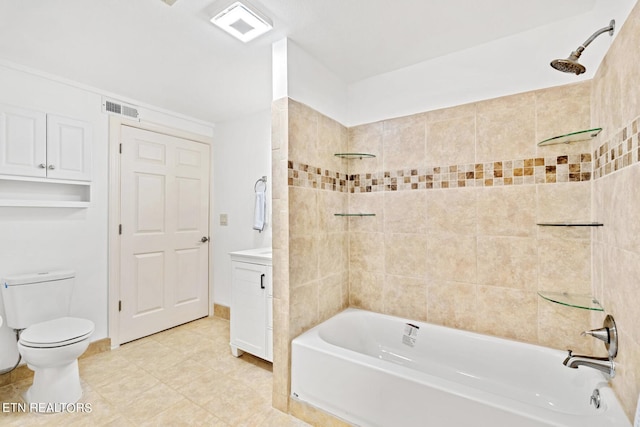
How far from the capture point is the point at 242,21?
1.66 metres

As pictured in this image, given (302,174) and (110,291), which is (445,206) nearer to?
(302,174)

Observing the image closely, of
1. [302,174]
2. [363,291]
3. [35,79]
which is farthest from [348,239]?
[35,79]

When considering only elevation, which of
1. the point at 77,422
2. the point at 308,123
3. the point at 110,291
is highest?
the point at 308,123

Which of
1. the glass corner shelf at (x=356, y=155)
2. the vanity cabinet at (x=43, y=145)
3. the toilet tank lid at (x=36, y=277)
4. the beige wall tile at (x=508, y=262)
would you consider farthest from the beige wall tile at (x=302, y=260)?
the vanity cabinet at (x=43, y=145)

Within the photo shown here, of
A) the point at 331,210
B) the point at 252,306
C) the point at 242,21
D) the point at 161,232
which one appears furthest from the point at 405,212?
the point at 161,232

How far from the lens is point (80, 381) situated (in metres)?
2.16

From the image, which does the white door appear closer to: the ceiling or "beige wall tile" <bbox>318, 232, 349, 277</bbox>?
the ceiling

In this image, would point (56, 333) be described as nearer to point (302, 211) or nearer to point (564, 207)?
point (302, 211)

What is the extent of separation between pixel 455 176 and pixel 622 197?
86 centimetres

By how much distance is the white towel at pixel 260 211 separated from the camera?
3.01 meters

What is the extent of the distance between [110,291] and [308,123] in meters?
2.35

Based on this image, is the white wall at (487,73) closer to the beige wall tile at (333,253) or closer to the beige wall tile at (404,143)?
the beige wall tile at (404,143)

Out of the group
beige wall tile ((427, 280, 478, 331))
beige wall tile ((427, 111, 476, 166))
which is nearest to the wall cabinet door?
beige wall tile ((427, 280, 478, 331))

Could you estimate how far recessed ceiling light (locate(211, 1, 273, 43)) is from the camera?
156cm
